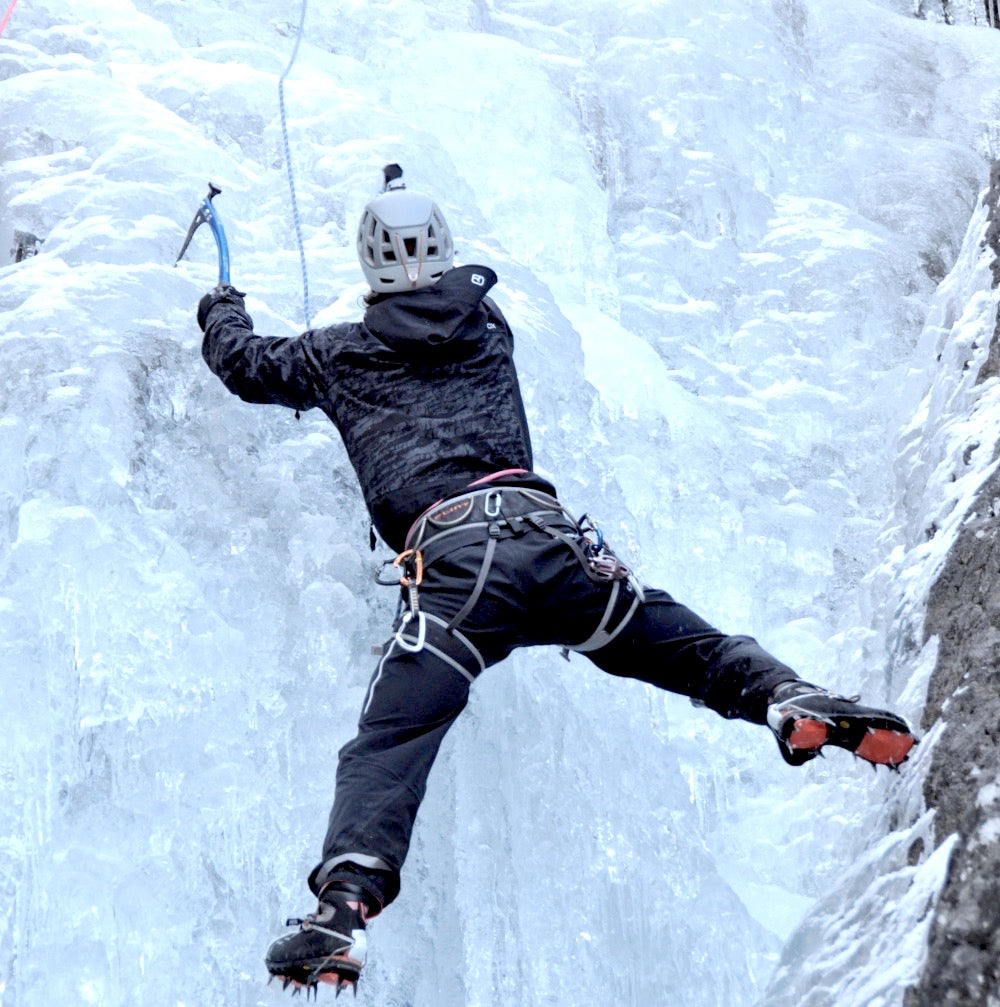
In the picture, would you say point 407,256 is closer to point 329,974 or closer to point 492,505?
point 492,505

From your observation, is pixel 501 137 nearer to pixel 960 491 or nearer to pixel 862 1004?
pixel 960 491

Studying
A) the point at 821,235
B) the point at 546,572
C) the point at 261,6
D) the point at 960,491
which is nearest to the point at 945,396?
the point at 960,491

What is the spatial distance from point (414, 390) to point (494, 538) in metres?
0.43

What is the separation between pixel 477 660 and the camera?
2.86 m

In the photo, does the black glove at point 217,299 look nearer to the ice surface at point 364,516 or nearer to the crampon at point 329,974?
the ice surface at point 364,516

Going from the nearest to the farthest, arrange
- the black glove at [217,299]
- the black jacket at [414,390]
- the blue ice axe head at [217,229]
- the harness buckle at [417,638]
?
the harness buckle at [417,638], the black jacket at [414,390], the black glove at [217,299], the blue ice axe head at [217,229]

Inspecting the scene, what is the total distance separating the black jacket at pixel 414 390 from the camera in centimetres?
308

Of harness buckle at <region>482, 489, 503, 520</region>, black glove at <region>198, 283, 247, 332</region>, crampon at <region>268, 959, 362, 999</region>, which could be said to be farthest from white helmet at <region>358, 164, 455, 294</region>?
crampon at <region>268, 959, 362, 999</region>

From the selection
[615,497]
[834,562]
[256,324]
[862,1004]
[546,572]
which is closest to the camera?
[862,1004]

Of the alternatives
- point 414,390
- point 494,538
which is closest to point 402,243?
point 414,390

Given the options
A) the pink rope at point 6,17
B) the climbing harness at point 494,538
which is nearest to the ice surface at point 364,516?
the pink rope at point 6,17

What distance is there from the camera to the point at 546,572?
2908 mm

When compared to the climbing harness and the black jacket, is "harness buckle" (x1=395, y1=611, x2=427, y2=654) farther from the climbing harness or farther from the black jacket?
the black jacket

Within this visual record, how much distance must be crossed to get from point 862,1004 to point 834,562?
3053 mm
